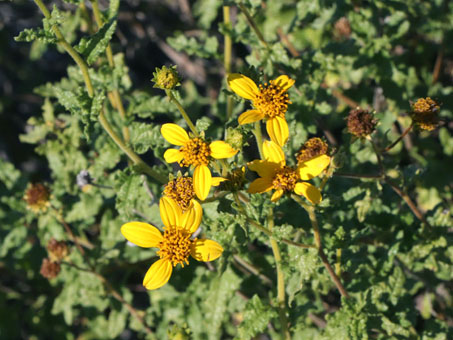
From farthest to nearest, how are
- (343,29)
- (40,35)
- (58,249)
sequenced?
(343,29) < (58,249) < (40,35)

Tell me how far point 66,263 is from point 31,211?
1.82 feet

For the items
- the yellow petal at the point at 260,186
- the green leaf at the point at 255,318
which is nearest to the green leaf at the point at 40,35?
the yellow petal at the point at 260,186

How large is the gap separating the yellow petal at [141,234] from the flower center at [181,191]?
0.73ft

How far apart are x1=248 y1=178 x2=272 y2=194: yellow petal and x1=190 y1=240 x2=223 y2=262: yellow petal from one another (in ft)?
1.03

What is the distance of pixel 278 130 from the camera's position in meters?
2.12

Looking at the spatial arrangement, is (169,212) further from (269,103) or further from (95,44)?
(95,44)

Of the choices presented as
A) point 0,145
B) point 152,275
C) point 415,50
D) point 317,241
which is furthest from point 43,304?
point 415,50

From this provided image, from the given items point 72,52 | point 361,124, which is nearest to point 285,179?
point 361,124

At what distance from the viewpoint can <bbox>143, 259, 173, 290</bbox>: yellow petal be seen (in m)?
2.05

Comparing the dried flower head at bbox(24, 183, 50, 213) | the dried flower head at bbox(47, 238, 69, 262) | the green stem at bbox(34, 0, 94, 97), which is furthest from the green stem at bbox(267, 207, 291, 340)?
the dried flower head at bbox(24, 183, 50, 213)

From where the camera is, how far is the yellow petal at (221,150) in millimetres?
1928

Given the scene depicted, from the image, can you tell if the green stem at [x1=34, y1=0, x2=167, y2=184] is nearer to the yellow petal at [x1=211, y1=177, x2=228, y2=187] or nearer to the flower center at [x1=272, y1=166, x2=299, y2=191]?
the yellow petal at [x1=211, y1=177, x2=228, y2=187]

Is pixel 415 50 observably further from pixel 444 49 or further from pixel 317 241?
pixel 317 241

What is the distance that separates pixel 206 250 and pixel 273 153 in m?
0.55
